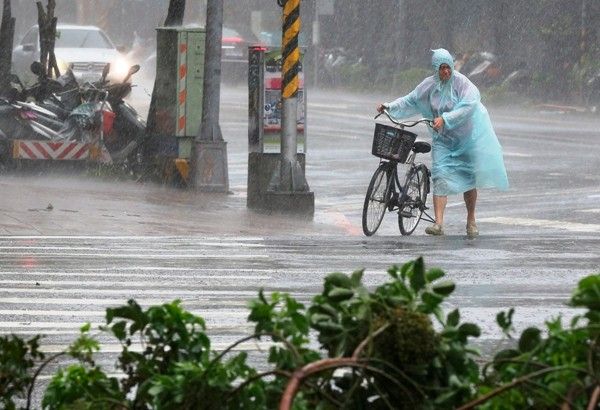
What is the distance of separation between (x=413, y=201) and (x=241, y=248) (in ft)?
8.02

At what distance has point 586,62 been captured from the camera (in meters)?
40.6

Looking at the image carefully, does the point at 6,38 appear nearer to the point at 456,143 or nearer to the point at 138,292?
the point at 456,143

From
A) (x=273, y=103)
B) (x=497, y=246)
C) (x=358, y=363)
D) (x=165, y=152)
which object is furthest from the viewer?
(x=165, y=152)

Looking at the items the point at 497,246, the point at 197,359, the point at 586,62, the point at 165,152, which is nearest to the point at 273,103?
the point at 165,152

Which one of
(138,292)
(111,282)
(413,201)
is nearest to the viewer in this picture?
(138,292)

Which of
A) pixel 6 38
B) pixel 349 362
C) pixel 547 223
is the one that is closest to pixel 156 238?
pixel 547 223

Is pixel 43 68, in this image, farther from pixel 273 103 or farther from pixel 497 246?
pixel 497 246

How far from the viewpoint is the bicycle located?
49.6 ft

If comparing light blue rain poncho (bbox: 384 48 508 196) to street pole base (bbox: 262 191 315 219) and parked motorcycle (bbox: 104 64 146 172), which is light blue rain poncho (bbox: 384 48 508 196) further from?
parked motorcycle (bbox: 104 64 146 172)

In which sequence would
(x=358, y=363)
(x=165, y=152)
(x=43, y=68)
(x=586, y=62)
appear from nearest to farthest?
1. (x=358, y=363)
2. (x=165, y=152)
3. (x=43, y=68)
4. (x=586, y=62)

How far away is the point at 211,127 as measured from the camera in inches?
754

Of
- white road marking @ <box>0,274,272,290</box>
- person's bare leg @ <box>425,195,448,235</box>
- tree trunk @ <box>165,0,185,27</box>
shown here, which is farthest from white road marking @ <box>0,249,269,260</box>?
tree trunk @ <box>165,0,185,27</box>

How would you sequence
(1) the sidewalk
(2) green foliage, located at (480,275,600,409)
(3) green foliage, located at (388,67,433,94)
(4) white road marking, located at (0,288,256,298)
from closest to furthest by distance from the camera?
(2) green foliage, located at (480,275,600,409) < (4) white road marking, located at (0,288,256,298) < (1) the sidewalk < (3) green foliage, located at (388,67,433,94)

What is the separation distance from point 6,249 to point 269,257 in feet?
7.35
